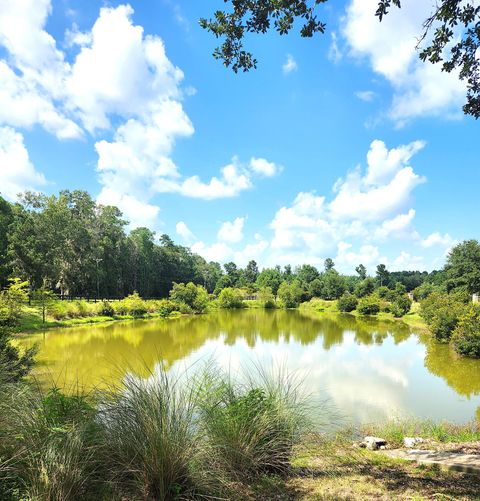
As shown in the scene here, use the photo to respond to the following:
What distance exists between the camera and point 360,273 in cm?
8675

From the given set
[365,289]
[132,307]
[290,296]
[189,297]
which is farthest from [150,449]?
[290,296]

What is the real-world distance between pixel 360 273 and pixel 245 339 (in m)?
70.9

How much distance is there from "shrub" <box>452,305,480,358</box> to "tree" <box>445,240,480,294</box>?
21.7 meters

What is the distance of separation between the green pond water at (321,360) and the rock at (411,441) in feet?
3.99

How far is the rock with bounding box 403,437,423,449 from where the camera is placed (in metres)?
5.92

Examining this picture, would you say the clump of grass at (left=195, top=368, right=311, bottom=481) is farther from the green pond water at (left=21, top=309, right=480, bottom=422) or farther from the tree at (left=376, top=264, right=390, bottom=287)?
the tree at (left=376, top=264, right=390, bottom=287)

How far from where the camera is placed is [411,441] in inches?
238

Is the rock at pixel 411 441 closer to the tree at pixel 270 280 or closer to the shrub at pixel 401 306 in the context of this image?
the shrub at pixel 401 306

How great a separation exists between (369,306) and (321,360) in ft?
101

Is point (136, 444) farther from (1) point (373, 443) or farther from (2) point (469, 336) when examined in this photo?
(2) point (469, 336)

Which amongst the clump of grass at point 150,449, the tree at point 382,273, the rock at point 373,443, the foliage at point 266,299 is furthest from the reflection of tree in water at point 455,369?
the tree at point 382,273

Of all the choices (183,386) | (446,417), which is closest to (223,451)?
(183,386)

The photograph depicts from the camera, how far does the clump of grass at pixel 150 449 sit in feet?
8.32

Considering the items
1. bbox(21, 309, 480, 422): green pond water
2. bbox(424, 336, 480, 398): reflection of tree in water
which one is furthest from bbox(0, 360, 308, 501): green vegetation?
bbox(424, 336, 480, 398): reflection of tree in water
